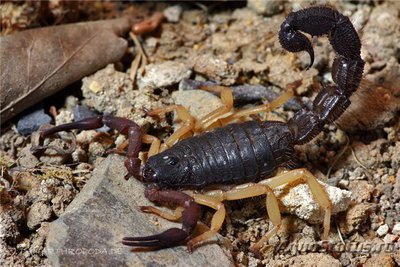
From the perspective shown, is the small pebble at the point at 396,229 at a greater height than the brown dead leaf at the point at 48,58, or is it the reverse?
the brown dead leaf at the point at 48,58

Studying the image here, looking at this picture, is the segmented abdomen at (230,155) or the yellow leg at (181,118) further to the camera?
the yellow leg at (181,118)

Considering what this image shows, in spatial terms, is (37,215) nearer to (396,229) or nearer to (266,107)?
(266,107)

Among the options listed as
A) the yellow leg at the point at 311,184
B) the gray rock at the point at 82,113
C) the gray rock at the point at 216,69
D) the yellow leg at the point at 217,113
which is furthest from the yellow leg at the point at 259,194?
the gray rock at the point at 82,113

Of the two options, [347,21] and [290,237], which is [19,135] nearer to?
[290,237]

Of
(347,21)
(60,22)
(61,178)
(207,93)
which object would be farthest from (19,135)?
(347,21)

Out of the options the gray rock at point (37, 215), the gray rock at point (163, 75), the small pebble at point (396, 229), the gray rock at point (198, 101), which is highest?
the gray rock at point (163, 75)

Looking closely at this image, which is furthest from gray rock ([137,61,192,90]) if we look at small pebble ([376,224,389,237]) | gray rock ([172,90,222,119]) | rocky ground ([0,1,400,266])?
small pebble ([376,224,389,237])

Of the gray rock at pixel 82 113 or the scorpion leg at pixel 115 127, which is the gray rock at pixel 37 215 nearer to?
the scorpion leg at pixel 115 127

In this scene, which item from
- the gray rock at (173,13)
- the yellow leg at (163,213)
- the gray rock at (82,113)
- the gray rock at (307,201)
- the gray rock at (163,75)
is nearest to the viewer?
the yellow leg at (163,213)
